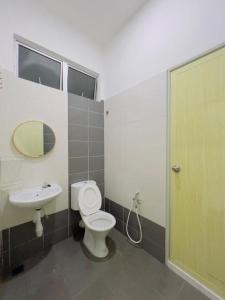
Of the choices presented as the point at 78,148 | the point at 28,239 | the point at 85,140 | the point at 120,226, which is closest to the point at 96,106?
the point at 85,140

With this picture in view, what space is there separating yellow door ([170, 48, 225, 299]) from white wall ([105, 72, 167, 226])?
13 centimetres

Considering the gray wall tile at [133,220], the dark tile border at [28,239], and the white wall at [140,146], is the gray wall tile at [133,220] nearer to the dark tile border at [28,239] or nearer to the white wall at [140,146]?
the white wall at [140,146]

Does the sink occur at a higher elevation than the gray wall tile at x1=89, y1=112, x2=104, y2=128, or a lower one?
lower

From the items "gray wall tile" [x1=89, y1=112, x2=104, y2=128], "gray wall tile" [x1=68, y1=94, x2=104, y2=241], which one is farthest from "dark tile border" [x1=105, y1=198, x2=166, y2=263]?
"gray wall tile" [x1=89, y1=112, x2=104, y2=128]

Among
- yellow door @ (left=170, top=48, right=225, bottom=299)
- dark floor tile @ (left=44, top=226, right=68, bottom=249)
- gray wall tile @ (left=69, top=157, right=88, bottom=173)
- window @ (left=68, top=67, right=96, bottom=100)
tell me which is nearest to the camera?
yellow door @ (left=170, top=48, right=225, bottom=299)

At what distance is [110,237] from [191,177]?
1.39 metres

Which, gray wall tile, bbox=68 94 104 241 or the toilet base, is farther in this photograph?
gray wall tile, bbox=68 94 104 241

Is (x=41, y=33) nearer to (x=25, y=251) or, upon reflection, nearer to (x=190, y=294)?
(x=25, y=251)

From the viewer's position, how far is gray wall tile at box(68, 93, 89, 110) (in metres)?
1.98

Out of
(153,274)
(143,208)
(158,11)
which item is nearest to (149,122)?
(143,208)

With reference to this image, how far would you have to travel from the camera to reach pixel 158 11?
1568 mm

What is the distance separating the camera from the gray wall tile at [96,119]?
7.25 feet

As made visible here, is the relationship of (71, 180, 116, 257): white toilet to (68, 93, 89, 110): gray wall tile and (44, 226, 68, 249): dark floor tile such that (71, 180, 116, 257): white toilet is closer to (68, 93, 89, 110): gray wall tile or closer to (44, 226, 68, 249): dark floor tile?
(44, 226, 68, 249): dark floor tile

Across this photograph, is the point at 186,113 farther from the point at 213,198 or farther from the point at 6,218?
the point at 6,218
